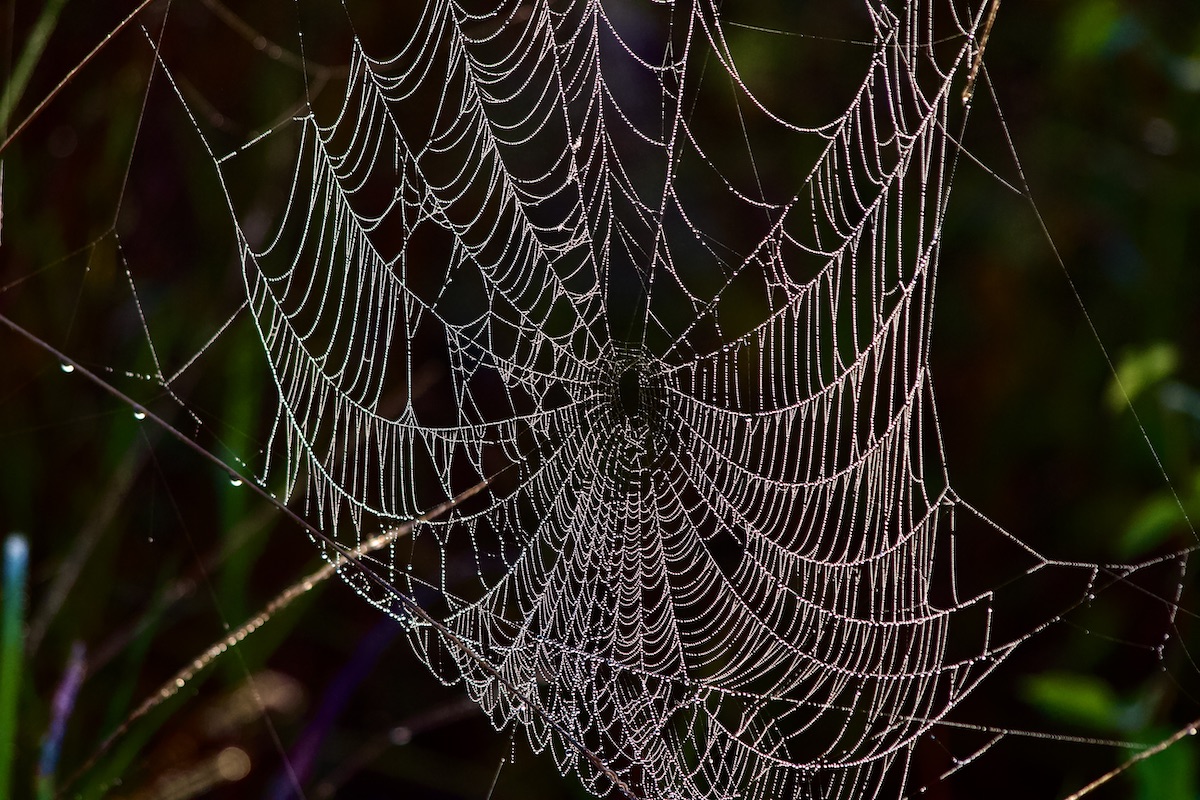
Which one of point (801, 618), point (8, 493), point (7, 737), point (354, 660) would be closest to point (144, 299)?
point (8, 493)

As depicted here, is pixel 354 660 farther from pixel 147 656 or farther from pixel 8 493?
pixel 8 493

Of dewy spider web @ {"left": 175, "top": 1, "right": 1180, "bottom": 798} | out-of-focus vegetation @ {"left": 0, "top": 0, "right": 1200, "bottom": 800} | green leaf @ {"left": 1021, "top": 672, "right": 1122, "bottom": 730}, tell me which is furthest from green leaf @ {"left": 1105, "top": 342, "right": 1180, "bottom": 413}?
green leaf @ {"left": 1021, "top": 672, "right": 1122, "bottom": 730}

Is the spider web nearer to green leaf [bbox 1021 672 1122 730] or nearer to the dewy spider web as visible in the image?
the dewy spider web

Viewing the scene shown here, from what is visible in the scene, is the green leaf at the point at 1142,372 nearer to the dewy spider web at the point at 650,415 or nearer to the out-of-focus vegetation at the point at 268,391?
the out-of-focus vegetation at the point at 268,391

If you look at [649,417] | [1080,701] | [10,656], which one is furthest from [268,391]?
[1080,701]

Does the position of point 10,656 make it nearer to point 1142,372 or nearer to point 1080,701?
point 1080,701

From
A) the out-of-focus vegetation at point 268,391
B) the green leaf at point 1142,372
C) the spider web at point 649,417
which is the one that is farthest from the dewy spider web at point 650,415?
the green leaf at point 1142,372

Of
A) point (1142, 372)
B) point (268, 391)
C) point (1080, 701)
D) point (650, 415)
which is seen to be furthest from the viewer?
point (268, 391)

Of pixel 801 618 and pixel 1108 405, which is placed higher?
pixel 1108 405
